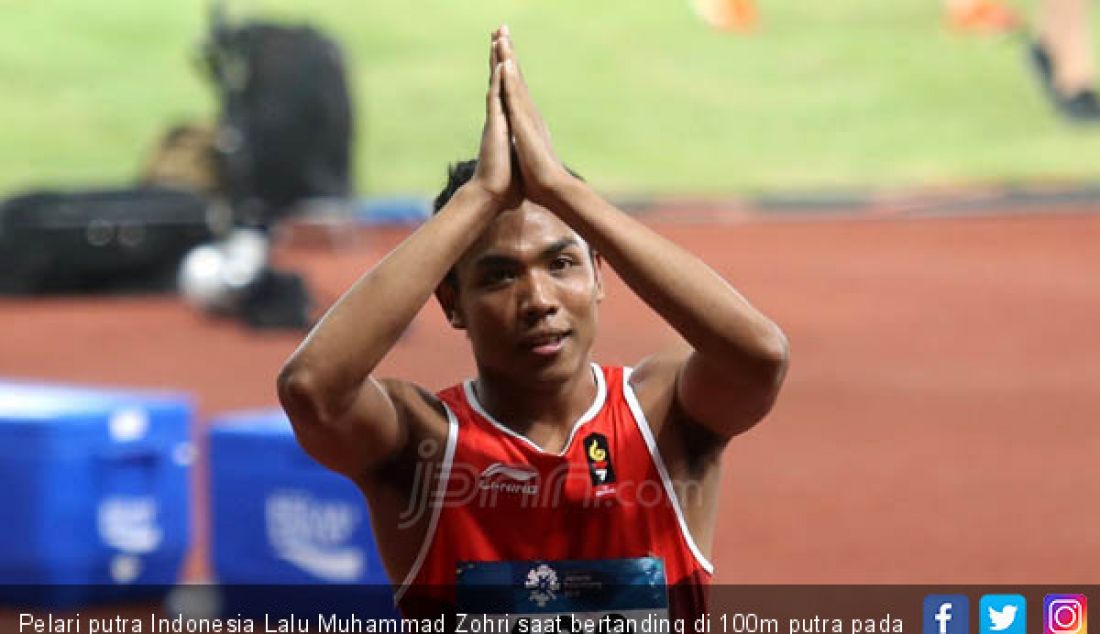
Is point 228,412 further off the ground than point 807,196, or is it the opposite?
point 807,196

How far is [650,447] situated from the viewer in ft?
10.0

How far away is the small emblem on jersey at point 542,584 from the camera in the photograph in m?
2.96

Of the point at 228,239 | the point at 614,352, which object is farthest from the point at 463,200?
the point at 228,239

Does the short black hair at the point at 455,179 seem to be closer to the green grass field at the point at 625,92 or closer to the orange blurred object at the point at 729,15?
the green grass field at the point at 625,92

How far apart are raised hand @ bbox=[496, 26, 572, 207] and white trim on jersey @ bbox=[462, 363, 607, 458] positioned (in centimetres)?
35

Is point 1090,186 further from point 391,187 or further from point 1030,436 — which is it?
point 1030,436

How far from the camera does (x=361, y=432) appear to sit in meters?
2.99

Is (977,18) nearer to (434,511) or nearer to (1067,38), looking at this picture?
(1067,38)

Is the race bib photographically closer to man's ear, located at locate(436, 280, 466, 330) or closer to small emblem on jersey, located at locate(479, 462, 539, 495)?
small emblem on jersey, located at locate(479, 462, 539, 495)

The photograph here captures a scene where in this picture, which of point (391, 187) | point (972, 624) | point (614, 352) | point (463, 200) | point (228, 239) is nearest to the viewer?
point (463, 200)

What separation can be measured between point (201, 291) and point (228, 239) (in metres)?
0.46

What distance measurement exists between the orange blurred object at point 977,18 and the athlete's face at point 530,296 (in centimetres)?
2081

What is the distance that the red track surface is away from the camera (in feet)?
28.9

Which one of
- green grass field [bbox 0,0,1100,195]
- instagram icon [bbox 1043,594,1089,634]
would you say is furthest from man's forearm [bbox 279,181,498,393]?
green grass field [bbox 0,0,1100,195]
